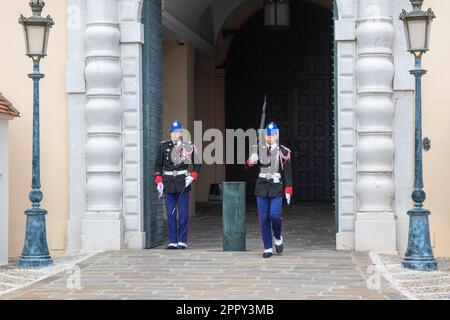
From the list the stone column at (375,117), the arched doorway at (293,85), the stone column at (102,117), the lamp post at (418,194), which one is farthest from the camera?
the arched doorway at (293,85)

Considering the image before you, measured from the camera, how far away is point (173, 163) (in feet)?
40.9

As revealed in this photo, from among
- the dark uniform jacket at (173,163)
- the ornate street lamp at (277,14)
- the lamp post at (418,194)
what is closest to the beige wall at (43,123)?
the dark uniform jacket at (173,163)

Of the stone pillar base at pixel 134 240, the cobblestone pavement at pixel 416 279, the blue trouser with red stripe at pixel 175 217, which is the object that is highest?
the blue trouser with red stripe at pixel 175 217

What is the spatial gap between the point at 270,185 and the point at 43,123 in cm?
334

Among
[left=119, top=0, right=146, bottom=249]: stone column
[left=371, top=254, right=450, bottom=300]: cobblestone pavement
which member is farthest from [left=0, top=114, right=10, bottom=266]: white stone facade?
[left=371, top=254, right=450, bottom=300]: cobblestone pavement

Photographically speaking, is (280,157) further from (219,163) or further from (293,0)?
(293,0)

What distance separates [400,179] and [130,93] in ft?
12.2

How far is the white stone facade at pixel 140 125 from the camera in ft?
39.8

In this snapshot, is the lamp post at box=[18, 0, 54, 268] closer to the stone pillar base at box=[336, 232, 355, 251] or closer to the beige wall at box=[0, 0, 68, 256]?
the beige wall at box=[0, 0, 68, 256]

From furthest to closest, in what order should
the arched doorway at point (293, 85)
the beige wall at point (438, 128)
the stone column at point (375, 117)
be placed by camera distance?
the arched doorway at point (293, 85) → the beige wall at point (438, 128) → the stone column at point (375, 117)

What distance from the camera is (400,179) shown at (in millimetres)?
12258

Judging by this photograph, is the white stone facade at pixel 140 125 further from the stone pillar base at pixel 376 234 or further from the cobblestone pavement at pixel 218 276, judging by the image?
the cobblestone pavement at pixel 218 276

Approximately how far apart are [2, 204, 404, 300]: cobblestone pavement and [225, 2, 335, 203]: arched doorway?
753 cm

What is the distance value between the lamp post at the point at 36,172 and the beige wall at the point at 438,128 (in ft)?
16.0
